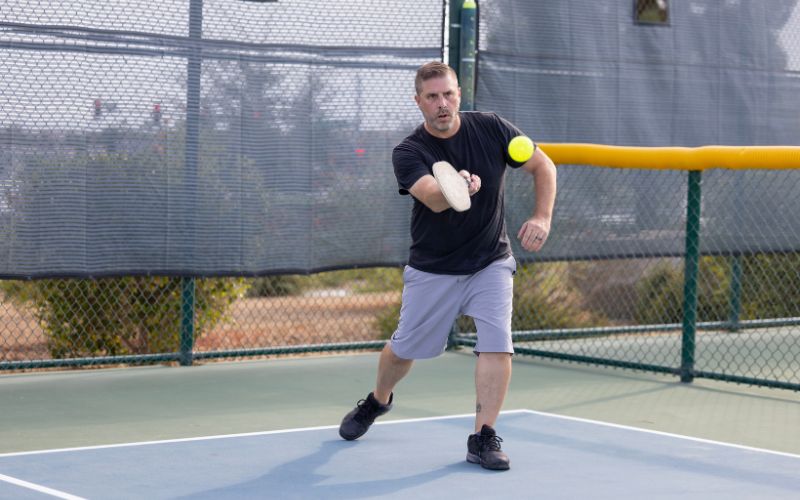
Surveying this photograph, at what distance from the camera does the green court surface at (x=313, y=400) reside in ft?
21.2

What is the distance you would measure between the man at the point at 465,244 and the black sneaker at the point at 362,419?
0.93 feet

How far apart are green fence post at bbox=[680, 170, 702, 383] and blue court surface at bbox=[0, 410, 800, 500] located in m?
1.80

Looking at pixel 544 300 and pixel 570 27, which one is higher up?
pixel 570 27

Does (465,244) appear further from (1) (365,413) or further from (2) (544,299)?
(2) (544,299)

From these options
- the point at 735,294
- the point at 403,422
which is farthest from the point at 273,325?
the point at 403,422

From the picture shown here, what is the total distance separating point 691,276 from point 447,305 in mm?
2879

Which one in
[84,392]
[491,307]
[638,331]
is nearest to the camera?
[491,307]

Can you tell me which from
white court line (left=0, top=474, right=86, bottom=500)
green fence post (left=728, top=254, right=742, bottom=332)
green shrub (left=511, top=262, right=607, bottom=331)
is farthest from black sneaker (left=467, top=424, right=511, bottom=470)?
green fence post (left=728, top=254, right=742, bottom=332)

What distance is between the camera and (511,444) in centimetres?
605

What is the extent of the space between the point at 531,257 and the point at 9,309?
12.1 feet

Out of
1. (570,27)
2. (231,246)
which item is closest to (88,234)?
(231,246)

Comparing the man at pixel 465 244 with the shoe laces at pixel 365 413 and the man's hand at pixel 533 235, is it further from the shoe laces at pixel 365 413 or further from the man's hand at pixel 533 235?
the shoe laces at pixel 365 413

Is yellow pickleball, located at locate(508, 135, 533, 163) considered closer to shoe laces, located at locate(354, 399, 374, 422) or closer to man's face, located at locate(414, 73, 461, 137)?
man's face, located at locate(414, 73, 461, 137)

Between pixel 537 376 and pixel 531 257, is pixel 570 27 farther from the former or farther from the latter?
pixel 537 376
